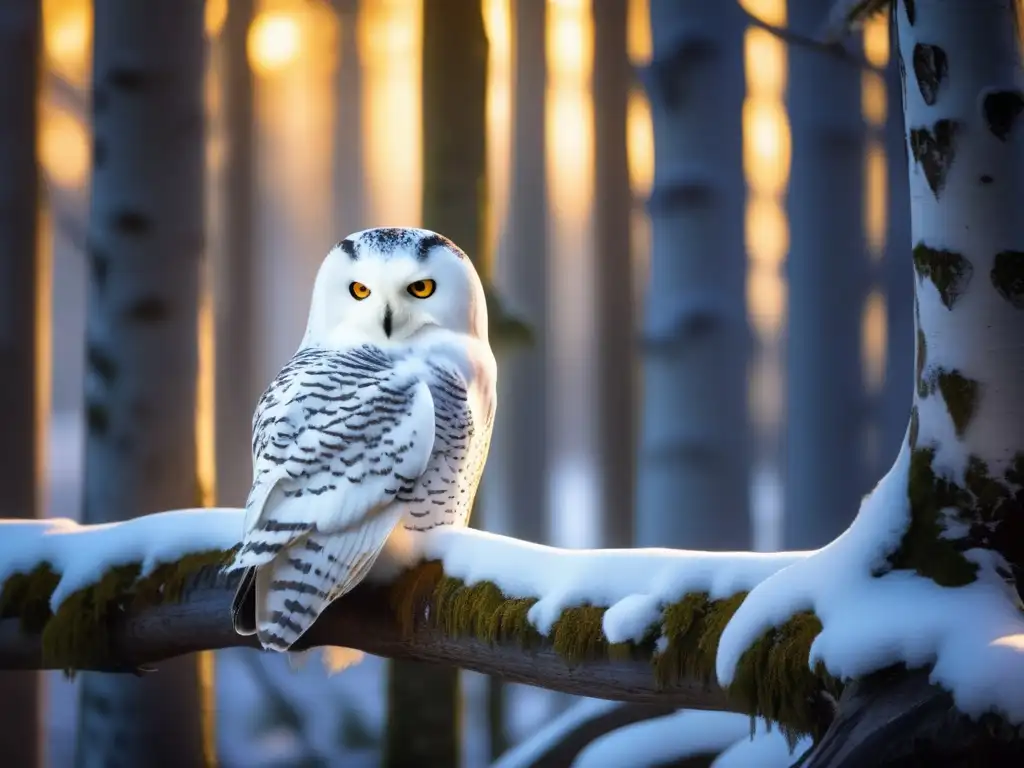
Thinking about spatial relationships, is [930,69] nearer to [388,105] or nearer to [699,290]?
[699,290]

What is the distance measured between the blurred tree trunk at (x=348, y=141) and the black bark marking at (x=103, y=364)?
5319 millimetres

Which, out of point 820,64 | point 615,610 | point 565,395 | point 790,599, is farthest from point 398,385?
point 565,395

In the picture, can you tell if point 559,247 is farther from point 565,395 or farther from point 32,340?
point 32,340

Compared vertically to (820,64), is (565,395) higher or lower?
lower

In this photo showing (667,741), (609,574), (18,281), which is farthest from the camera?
(18,281)

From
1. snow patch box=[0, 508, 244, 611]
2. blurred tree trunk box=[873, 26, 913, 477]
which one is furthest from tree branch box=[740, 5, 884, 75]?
snow patch box=[0, 508, 244, 611]

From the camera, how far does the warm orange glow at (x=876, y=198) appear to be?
378cm

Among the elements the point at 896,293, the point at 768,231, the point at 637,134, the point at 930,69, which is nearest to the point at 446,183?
the point at 930,69

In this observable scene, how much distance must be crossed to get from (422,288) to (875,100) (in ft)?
11.6

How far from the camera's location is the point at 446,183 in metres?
2.83

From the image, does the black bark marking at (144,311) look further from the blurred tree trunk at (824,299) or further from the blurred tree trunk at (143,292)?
the blurred tree trunk at (824,299)

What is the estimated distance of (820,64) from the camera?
3445 millimetres

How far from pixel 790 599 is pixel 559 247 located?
315 inches

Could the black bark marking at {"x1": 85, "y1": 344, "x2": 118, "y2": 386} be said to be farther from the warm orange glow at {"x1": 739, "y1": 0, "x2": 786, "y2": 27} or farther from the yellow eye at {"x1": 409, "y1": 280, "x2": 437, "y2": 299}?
the warm orange glow at {"x1": 739, "y1": 0, "x2": 786, "y2": 27}
